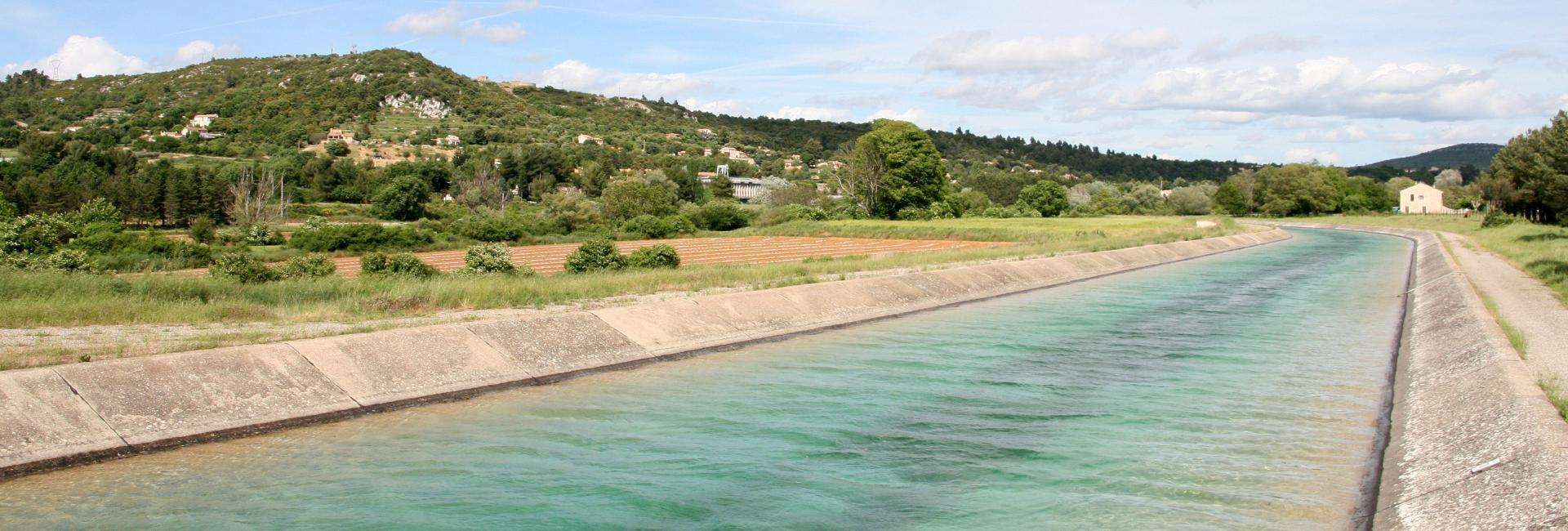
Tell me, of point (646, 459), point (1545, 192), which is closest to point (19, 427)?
point (646, 459)

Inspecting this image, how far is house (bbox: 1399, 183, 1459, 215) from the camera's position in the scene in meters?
160

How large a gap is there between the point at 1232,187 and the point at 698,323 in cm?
13542

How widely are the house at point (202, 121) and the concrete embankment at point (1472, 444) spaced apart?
6125 inches

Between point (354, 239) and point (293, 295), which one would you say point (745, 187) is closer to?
point (354, 239)

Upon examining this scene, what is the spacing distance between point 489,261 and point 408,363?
697 inches

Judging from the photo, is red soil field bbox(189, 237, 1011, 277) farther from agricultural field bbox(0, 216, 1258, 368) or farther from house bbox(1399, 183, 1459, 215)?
house bbox(1399, 183, 1459, 215)

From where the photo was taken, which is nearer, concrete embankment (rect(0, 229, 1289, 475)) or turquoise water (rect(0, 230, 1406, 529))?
turquoise water (rect(0, 230, 1406, 529))

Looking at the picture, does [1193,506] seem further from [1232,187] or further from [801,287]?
[1232,187]

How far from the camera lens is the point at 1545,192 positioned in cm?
5341

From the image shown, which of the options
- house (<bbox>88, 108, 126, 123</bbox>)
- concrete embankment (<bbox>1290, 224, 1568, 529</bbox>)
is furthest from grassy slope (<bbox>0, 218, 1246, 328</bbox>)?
house (<bbox>88, 108, 126, 123</bbox>)

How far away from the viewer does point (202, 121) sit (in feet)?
485

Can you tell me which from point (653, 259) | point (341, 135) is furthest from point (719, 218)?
point (341, 135)

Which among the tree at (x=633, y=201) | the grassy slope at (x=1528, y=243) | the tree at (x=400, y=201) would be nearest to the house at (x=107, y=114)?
the tree at (x=400, y=201)

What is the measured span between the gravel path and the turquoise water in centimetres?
190
